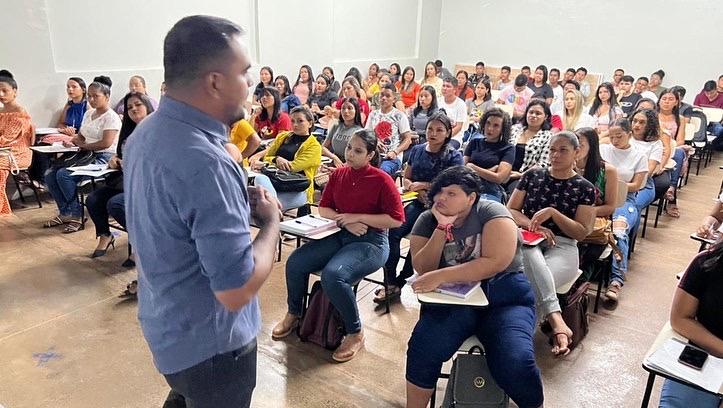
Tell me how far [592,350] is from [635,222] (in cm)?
153

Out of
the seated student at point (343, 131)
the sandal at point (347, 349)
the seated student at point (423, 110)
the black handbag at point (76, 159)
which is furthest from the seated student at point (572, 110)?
the black handbag at point (76, 159)

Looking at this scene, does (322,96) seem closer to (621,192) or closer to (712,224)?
(621,192)

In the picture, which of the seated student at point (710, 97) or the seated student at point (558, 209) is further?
the seated student at point (710, 97)

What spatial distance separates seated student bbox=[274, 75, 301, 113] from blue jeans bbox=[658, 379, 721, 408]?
531 centimetres

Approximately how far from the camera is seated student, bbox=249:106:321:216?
411 cm

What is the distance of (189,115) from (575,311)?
7.89 feet

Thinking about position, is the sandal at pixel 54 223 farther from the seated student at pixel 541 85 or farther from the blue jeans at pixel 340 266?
the seated student at pixel 541 85

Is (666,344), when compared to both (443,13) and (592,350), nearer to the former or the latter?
(592,350)

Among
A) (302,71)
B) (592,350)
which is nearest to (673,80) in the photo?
(302,71)

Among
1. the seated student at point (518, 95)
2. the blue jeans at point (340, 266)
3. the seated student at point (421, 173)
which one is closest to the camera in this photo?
the blue jeans at point (340, 266)

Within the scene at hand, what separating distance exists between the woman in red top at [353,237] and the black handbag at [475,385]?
76 centimetres

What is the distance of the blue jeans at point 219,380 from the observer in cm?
115

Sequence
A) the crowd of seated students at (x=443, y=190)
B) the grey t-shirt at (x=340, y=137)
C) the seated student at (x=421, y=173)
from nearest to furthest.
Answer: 1. the crowd of seated students at (x=443, y=190)
2. the seated student at (x=421, y=173)
3. the grey t-shirt at (x=340, y=137)

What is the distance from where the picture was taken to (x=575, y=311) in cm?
273
